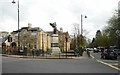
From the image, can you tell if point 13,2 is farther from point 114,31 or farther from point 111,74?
point 114,31

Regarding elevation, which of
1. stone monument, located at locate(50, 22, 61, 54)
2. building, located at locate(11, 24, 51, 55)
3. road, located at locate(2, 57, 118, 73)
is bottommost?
road, located at locate(2, 57, 118, 73)

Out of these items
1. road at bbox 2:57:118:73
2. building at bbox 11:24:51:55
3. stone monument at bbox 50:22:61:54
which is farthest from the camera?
building at bbox 11:24:51:55

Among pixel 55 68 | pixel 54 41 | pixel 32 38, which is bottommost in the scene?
pixel 55 68

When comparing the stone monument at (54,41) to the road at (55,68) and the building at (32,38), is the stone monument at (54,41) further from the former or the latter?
the building at (32,38)

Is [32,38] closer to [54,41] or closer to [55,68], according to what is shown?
[54,41]

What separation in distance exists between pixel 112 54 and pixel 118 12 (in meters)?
29.1

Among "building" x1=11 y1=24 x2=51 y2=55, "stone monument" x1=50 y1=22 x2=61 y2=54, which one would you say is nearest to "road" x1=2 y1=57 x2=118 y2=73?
"stone monument" x1=50 y1=22 x2=61 y2=54

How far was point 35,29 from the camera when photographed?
124 metres

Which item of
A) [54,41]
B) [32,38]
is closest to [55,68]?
[54,41]

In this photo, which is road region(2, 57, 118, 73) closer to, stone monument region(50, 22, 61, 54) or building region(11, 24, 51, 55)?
stone monument region(50, 22, 61, 54)


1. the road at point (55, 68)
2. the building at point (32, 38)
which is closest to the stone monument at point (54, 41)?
the road at point (55, 68)

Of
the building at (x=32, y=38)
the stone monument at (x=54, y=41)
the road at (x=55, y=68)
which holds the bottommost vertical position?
the road at (x=55, y=68)

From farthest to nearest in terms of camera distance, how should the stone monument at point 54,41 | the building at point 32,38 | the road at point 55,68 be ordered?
the building at point 32,38
the stone monument at point 54,41
the road at point 55,68

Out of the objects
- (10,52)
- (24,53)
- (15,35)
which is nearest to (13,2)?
(24,53)
